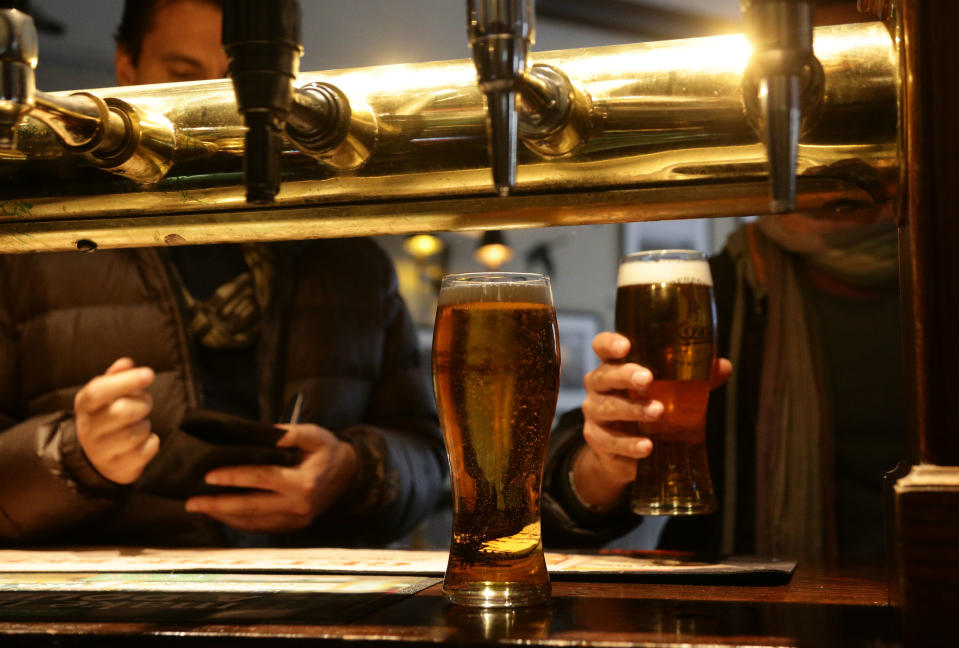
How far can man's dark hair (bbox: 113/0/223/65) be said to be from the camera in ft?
5.55

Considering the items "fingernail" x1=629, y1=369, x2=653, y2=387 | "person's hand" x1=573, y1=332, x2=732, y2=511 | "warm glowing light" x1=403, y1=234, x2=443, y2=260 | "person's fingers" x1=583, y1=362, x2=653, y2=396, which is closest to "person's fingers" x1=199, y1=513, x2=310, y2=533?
"person's hand" x1=573, y1=332, x2=732, y2=511

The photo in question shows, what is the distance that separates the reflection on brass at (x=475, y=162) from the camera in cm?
68

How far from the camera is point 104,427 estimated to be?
1.23 meters

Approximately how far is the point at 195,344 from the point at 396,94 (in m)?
1.14

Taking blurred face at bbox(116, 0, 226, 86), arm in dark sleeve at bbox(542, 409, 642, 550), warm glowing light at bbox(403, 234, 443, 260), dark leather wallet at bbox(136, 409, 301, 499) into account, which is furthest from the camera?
warm glowing light at bbox(403, 234, 443, 260)

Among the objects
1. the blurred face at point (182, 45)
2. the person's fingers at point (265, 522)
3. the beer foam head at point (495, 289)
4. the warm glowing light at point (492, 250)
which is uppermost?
the blurred face at point (182, 45)

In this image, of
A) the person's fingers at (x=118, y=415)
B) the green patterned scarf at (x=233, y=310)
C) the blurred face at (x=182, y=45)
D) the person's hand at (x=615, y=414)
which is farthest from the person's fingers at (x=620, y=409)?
the blurred face at (x=182, y=45)

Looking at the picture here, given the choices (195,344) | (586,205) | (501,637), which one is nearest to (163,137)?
(586,205)

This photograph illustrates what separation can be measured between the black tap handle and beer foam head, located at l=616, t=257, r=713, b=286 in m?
0.54

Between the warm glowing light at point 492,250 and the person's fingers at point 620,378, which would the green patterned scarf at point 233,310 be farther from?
the warm glowing light at point 492,250

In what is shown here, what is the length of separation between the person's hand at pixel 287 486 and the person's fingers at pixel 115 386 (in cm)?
16

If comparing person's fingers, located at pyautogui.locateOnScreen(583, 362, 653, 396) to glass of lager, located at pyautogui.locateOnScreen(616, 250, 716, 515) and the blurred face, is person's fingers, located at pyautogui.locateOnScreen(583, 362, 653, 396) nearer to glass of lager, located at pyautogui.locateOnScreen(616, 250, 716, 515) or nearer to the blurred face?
glass of lager, located at pyautogui.locateOnScreen(616, 250, 716, 515)

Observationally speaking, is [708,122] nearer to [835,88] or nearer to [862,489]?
[835,88]

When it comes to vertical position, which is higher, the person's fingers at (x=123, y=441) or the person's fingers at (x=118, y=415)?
the person's fingers at (x=118, y=415)
